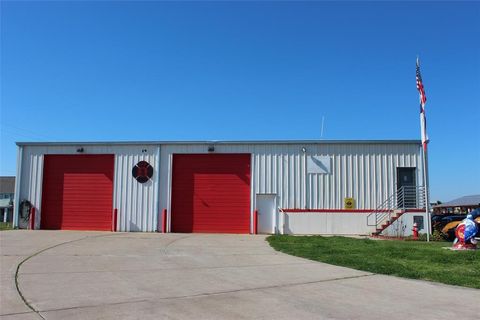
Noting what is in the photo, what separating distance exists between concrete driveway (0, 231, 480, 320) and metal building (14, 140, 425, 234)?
11.9m

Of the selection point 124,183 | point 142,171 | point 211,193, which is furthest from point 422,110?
point 124,183

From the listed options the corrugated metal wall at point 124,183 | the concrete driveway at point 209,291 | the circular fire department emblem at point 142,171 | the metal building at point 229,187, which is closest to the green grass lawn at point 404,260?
the concrete driveway at point 209,291

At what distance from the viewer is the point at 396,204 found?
24688 mm

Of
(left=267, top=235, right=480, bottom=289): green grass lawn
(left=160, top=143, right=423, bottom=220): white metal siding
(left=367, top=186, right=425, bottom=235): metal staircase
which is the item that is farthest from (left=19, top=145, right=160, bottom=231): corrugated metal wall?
(left=367, top=186, right=425, bottom=235): metal staircase

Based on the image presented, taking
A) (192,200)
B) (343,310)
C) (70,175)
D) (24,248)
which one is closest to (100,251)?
(24,248)

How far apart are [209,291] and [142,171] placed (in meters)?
18.2

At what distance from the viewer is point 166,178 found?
25469 mm

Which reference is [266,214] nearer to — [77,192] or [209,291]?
[77,192]

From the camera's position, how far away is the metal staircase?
24391 mm

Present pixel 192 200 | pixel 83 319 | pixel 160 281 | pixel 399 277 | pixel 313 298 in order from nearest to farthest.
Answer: pixel 83 319 < pixel 313 298 < pixel 160 281 < pixel 399 277 < pixel 192 200

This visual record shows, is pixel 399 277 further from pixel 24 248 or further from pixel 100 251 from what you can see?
pixel 24 248

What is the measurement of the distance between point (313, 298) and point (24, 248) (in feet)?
35.3

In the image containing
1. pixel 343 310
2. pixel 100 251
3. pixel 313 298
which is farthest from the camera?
pixel 100 251

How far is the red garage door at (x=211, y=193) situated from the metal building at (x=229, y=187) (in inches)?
2.2
